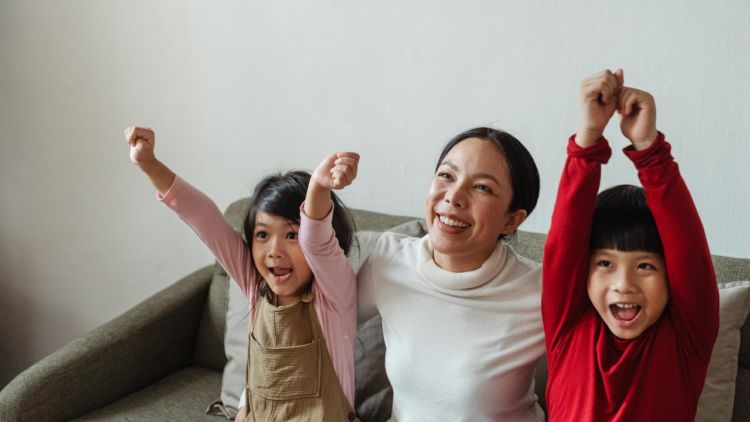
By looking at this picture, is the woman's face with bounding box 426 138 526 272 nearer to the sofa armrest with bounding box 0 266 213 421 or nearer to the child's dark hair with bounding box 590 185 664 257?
the child's dark hair with bounding box 590 185 664 257

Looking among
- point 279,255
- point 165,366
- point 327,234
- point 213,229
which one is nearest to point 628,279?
point 327,234

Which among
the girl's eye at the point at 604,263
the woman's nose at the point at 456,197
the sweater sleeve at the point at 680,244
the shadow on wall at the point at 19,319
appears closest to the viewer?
the sweater sleeve at the point at 680,244

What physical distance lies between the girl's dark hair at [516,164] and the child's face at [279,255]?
37 centimetres

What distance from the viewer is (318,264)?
4.88 ft

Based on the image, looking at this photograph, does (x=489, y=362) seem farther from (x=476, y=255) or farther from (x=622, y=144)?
(x=622, y=144)

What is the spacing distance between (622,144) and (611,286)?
658mm

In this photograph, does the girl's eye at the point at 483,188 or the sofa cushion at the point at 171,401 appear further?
the sofa cushion at the point at 171,401

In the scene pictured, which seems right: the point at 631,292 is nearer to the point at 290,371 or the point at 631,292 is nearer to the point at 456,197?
the point at 456,197

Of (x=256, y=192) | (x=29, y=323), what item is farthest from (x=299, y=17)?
(x=29, y=323)

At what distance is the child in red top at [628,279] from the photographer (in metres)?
1.15

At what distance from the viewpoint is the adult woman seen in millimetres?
1410

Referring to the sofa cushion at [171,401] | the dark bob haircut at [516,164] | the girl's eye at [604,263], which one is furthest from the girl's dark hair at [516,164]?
the sofa cushion at [171,401]

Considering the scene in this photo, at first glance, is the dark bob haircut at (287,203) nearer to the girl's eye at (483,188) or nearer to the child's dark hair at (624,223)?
the girl's eye at (483,188)

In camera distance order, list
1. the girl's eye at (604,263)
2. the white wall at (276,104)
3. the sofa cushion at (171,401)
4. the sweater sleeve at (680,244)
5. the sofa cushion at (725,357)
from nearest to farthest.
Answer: the sweater sleeve at (680,244)
the girl's eye at (604,263)
the sofa cushion at (725,357)
the white wall at (276,104)
the sofa cushion at (171,401)
